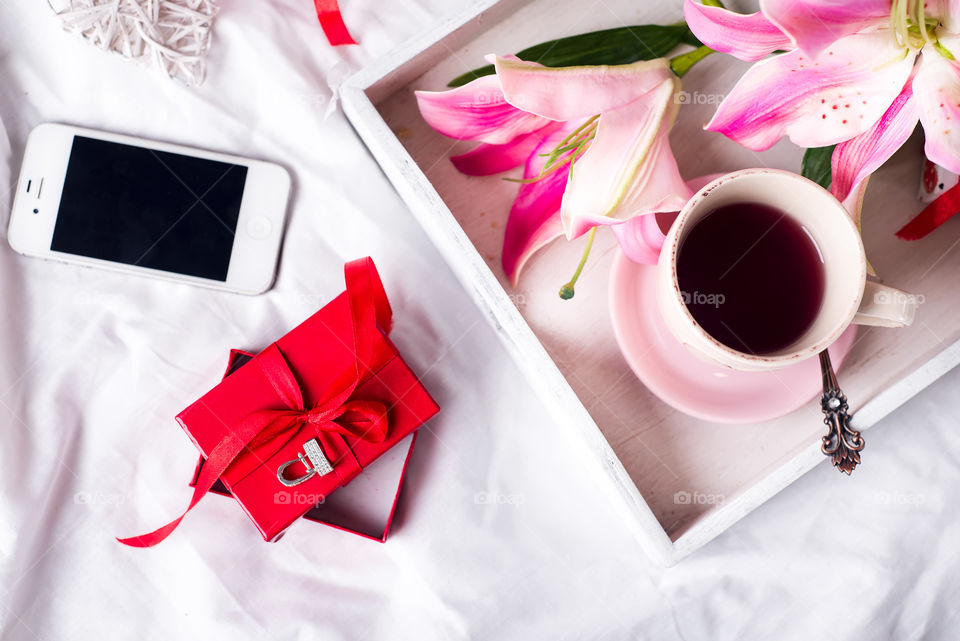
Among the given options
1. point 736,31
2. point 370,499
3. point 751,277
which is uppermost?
point 736,31

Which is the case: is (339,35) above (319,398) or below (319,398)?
above

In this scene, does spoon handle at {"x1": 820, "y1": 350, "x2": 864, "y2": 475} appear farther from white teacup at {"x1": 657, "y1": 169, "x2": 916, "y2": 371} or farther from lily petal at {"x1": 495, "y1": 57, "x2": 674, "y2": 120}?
lily petal at {"x1": 495, "y1": 57, "x2": 674, "y2": 120}

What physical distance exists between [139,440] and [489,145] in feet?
0.97

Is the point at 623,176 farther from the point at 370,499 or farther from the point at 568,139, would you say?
the point at 370,499

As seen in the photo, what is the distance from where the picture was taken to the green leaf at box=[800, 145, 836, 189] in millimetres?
363

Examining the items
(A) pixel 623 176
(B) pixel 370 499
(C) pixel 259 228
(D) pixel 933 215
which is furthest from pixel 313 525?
(D) pixel 933 215

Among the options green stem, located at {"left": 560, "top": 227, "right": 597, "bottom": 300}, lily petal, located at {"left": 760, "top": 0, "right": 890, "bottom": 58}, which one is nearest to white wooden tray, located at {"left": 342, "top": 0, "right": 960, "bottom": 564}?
green stem, located at {"left": 560, "top": 227, "right": 597, "bottom": 300}

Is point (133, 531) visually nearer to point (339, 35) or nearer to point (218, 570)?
point (218, 570)

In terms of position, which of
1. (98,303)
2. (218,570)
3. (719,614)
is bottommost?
(719,614)

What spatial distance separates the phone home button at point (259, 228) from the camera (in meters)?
0.46

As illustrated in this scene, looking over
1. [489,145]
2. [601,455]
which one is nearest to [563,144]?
[489,145]

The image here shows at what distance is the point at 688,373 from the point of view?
37 centimetres

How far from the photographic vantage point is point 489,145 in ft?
1.27

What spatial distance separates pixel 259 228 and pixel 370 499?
0.63ft
